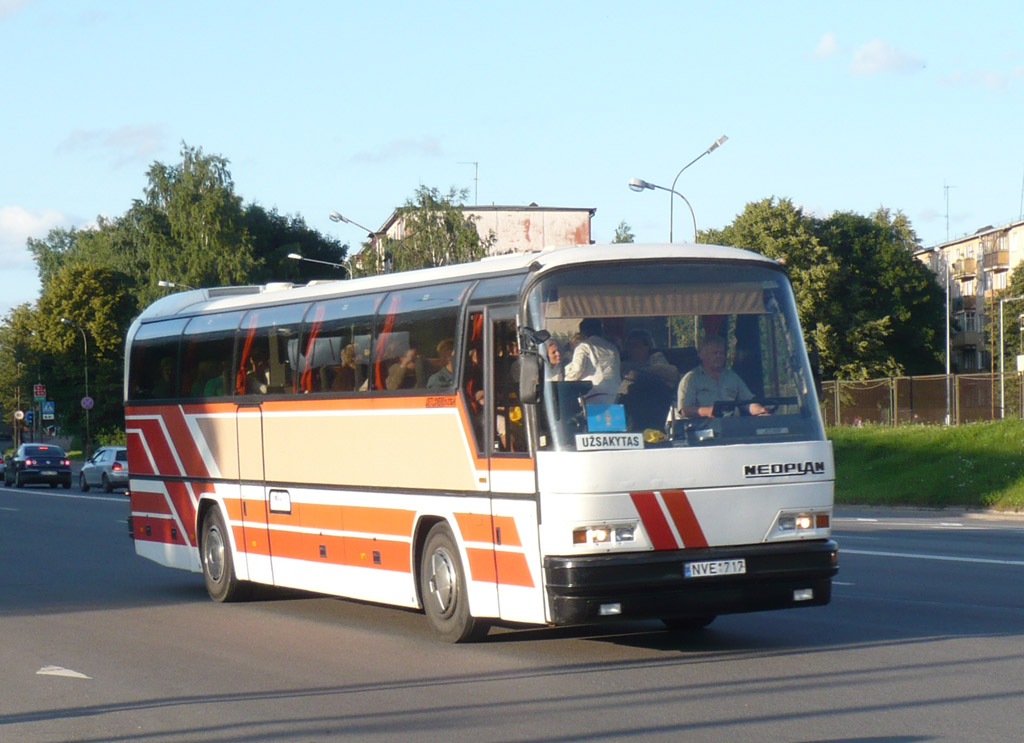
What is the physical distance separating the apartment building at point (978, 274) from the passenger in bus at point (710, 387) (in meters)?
101

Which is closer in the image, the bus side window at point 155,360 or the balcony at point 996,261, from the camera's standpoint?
the bus side window at point 155,360

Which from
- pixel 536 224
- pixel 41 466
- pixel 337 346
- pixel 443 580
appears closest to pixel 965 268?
pixel 536 224

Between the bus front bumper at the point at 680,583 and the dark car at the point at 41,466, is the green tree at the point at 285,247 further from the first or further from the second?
the bus front bumper at the point at 680,583

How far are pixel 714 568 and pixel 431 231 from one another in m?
54.5

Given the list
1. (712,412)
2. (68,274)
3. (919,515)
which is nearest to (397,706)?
(712,412)

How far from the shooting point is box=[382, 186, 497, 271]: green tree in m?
63.9

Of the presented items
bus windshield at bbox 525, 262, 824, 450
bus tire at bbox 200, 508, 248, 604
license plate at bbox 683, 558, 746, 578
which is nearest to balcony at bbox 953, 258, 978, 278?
bus tire at bbox 200, 508, 248, 604

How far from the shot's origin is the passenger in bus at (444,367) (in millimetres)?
11508

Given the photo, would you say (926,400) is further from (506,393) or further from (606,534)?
(606,534)

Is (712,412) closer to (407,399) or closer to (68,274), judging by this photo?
(407,399)

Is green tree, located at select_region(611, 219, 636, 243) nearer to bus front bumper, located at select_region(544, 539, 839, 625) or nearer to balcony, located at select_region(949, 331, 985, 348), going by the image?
balcony, located at select_region(949, 331, 985, 348)

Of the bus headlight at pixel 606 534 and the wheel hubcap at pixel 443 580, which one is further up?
the bus headlight at pixel 606 534

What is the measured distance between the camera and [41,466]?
56094 millimetres

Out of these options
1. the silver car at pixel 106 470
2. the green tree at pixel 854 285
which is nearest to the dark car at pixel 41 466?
the silver car at pixel 106 470
